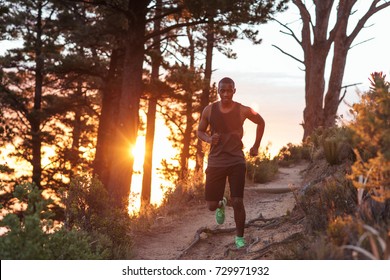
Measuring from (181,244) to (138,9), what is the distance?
839cm

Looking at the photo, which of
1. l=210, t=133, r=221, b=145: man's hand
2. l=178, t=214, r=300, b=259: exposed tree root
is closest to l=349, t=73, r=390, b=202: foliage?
l=210, t=133, r=221, b=145: man's hand

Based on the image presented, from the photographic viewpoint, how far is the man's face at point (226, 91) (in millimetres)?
6824

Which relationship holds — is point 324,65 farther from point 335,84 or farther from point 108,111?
point 108,111

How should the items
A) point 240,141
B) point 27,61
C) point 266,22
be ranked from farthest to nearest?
1. point 27,61
2. point 266,22
3. point 240,141

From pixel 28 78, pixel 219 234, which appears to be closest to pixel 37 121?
pixel 28 78

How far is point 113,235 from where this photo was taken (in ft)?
28.2

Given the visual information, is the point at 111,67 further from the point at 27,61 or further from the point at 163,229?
the point at 163,229

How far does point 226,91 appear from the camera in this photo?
22.4 ft

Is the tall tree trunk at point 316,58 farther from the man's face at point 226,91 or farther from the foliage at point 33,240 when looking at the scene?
the foliage at point 33,240

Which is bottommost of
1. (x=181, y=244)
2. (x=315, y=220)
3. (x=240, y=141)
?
(x=181, y=244)

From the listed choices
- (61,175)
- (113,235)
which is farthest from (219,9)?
(61,175)

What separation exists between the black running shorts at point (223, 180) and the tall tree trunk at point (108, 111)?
13586mm

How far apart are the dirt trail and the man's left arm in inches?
38.2

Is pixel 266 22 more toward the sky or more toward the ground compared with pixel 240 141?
more toward the sky
